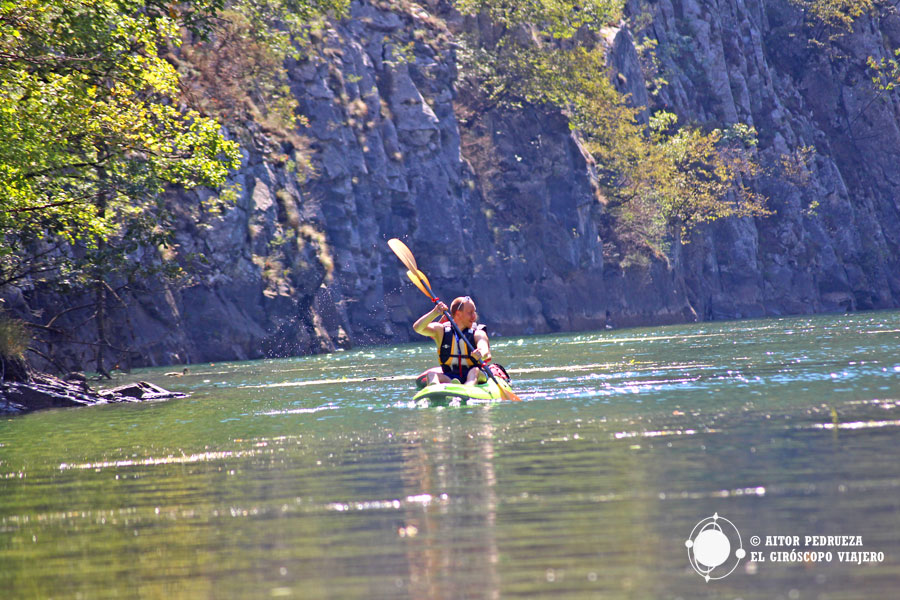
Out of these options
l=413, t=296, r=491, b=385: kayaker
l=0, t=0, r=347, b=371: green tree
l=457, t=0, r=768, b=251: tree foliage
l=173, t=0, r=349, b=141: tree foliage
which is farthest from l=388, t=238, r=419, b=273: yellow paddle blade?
l=457, t=0, r=768, b=251: tree foliage

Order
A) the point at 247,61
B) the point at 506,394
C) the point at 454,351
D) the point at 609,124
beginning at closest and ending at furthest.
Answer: the point at 506,394, the point at 454,351, the point at 247,61, the point at 609,124

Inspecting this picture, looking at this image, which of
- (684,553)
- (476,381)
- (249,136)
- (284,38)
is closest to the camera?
(684,553)

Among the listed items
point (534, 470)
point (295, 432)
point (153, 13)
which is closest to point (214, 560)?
point (534, 470)

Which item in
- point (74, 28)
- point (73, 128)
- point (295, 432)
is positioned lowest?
point (295, 432)

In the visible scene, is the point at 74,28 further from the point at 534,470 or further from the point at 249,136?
the point at 249,136

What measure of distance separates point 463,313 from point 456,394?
5.17 ft

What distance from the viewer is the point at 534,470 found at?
8.21m

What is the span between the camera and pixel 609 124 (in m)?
56.6

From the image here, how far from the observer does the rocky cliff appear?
3900cm

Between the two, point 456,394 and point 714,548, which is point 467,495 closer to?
point 714,548

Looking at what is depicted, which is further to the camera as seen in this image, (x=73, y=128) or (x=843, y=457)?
(x=73, y=128)

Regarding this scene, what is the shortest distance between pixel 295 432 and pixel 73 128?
7294 mm

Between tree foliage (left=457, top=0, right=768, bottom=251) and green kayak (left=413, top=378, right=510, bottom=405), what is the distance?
128 ft

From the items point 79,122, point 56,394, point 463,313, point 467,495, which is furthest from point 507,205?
point 467,495
